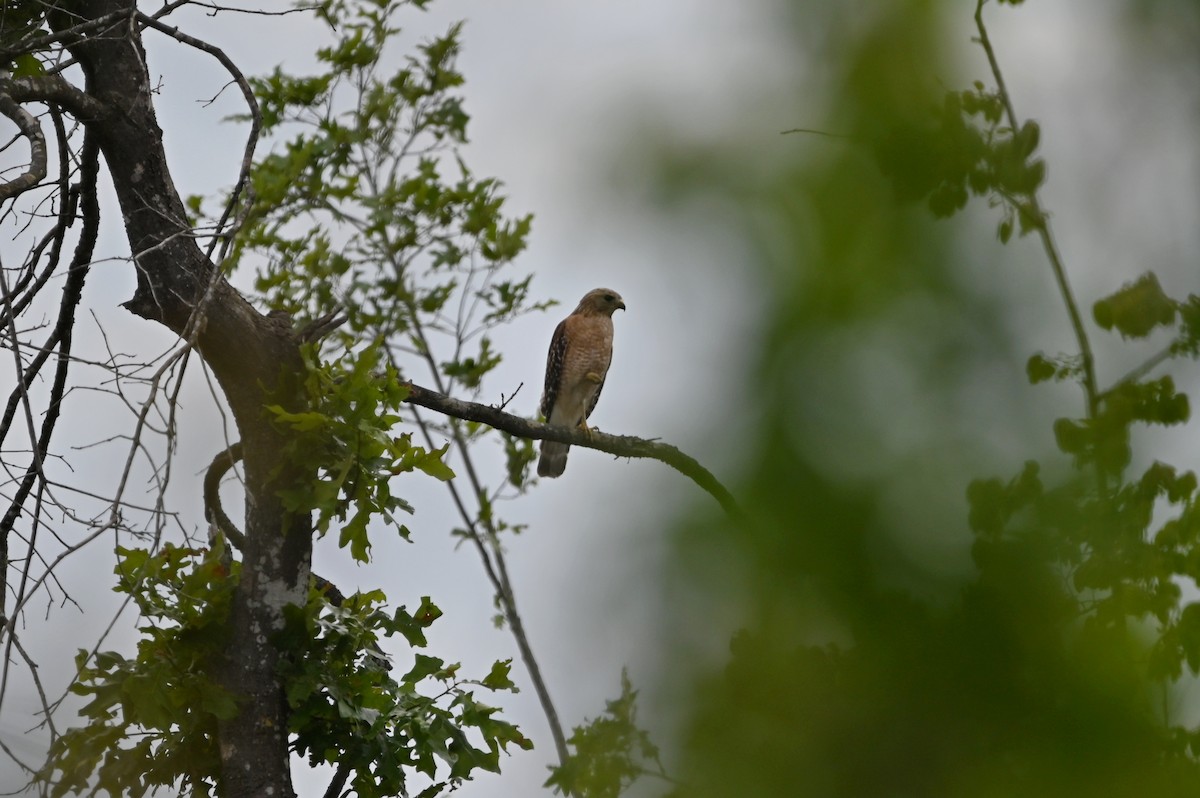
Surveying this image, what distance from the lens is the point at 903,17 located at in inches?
22.4

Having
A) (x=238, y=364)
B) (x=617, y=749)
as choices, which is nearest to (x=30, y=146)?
(x=238, y=364)

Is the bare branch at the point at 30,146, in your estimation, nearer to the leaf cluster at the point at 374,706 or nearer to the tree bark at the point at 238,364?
the tree bark at the point at 238,364

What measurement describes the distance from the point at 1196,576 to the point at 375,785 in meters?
2.69

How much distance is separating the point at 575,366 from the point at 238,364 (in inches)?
177

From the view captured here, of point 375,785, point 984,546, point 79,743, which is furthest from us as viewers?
point 375,785

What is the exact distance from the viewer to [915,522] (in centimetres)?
54

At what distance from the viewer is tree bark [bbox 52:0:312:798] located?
290 cm

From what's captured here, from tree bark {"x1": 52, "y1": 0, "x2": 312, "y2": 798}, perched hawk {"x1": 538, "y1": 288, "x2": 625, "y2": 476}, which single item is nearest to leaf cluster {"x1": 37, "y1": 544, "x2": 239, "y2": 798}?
tree bark {"x1": 52, "y1": 0, "x2": 312, "y2": 798}

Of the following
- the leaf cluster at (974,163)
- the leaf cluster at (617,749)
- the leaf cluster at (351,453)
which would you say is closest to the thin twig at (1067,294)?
the leaf cluster at (974,163)

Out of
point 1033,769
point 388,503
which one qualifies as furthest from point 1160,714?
point 388,503

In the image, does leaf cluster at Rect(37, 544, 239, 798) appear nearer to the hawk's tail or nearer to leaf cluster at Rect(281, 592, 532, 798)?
leaf cluster at Rect(281, 592, 532, 798)

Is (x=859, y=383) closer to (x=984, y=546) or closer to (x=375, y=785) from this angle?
(x=984, y=546)

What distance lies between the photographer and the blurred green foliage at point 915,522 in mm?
531

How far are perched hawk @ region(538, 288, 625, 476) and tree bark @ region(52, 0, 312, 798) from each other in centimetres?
436
